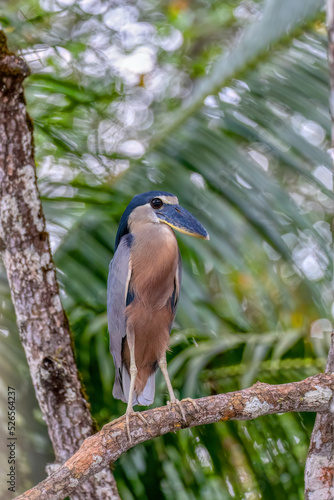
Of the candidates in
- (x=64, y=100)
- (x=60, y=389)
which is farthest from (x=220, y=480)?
(x=64, y=100)

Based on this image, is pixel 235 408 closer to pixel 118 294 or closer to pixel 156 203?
pixel 118 294

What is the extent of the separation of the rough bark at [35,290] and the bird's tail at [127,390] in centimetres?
28

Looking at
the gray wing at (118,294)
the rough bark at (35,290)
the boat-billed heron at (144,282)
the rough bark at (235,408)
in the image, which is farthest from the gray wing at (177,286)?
the rough bark at (235,408)

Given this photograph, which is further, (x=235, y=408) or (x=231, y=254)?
(x=231, y=254)

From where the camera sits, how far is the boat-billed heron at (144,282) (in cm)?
215

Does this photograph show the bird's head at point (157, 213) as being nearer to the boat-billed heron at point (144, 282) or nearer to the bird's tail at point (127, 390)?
the boat-billed heron at point (144, 282)

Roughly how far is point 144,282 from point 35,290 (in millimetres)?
422

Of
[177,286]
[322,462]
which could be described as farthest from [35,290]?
[322,462]

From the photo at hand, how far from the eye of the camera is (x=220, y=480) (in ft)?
7.57

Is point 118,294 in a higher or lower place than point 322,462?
lower

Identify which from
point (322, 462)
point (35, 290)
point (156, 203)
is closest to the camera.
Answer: point (322, 462)

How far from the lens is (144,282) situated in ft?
7.14

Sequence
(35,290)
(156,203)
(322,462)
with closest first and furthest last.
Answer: (322,462), (35,290), (156,203)

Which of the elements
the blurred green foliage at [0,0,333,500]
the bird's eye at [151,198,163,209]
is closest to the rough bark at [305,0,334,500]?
the blurred green foliage at [0,0,333,500]
